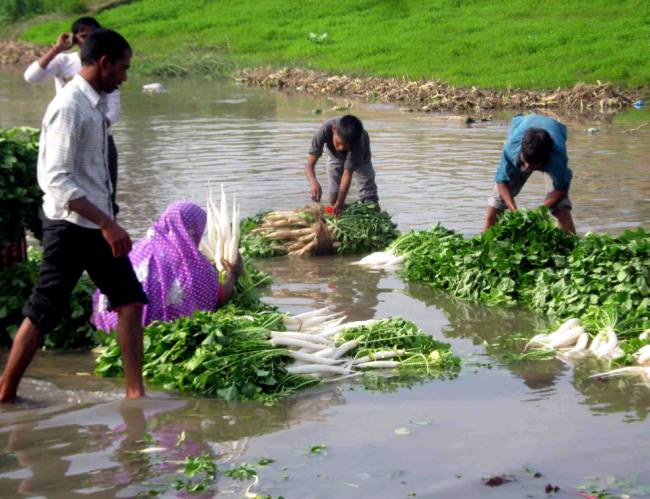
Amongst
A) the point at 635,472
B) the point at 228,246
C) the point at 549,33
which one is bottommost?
the point at 635,472

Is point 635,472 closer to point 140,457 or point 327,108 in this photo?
point 140,457

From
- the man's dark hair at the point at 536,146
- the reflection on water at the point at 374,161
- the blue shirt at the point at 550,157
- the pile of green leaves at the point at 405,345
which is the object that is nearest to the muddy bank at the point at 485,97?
the reflection on water at the point at 374,161

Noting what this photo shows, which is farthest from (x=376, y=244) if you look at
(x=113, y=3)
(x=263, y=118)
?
(x=113, y=3)

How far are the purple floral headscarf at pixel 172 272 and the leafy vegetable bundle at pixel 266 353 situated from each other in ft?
0.63

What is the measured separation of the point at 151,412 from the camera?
568 cm

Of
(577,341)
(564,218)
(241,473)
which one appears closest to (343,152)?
(564,218)

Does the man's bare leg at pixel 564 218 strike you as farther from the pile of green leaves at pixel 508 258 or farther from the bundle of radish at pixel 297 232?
the bundle of radish at pixel 297 232

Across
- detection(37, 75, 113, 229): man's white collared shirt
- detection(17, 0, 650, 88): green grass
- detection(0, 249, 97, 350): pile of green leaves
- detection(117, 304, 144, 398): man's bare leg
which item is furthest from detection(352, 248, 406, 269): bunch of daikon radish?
detection(17, 0, 650, 88): green grass

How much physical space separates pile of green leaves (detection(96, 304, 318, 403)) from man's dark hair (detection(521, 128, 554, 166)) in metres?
3.25

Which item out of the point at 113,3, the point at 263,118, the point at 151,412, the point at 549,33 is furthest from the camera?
the point at 113,3

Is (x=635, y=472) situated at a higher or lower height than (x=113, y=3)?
lower

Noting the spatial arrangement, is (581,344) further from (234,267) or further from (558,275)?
(234,267)

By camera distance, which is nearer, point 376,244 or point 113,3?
point 376,244

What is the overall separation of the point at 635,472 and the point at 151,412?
8.10 ft
